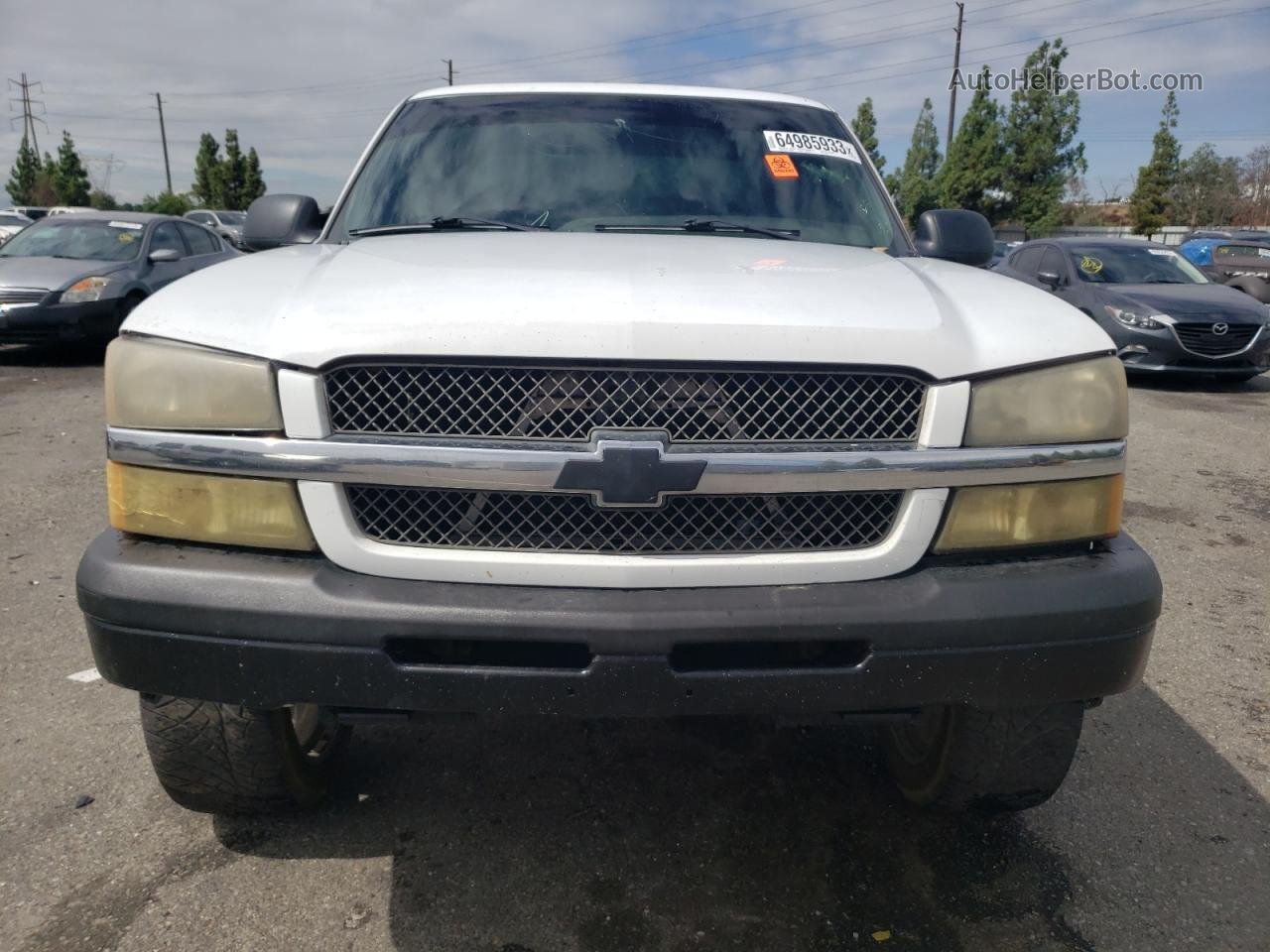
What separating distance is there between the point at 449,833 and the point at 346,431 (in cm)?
113

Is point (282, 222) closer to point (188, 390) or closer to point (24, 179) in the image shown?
point (188, 390)

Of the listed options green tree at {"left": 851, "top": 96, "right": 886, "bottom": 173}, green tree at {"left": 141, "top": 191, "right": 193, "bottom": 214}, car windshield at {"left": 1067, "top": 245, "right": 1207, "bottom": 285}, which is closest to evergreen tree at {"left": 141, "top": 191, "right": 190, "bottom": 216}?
green tree at {"left": 141, "top": 191, "right": 193, "bottom": 214}

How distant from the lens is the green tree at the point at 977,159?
40281mm

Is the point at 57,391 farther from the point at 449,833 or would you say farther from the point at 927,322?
the point at 927,322

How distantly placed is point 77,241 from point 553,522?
11124 millimetres

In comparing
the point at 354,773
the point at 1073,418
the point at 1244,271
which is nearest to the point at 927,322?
the point at 1073,418

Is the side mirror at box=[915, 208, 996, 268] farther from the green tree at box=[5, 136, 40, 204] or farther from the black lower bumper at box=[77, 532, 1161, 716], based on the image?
the green tree at box=[5, 136, 40, 204]

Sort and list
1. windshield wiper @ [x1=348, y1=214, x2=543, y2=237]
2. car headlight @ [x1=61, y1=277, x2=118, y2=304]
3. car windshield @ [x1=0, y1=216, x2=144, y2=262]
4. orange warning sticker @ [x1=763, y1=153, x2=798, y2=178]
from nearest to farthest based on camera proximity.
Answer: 1. windshield wiper @ [x1=348, y1=214, x2=543, y2=237]
2. orange warning sticker @ [x1=763, y1=153, x2=798, y2=178]
3. car headlight @ [x1=61, y1=277, x2=118, y2=304]
4. car windshield @ [x1=0, y1=216, x2=144, y2=262]

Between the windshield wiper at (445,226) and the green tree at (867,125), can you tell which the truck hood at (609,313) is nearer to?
A: the windshield wiper at (445,226)

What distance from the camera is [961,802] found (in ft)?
7.95

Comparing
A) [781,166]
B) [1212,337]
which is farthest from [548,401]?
[1212,337]

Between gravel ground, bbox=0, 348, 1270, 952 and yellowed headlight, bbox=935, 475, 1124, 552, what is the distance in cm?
88

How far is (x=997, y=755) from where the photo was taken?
233 cm

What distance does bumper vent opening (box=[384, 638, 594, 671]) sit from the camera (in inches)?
71.9
